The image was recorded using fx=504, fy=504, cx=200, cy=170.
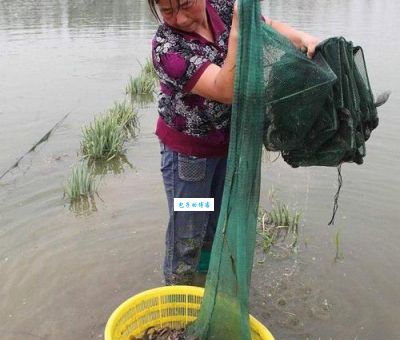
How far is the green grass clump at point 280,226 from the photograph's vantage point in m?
3.63

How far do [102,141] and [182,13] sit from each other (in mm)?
3392

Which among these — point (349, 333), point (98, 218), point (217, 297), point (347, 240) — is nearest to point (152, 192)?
point (98, 218)

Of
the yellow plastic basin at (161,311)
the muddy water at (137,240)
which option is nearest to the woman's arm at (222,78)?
the yellow plastic basin at (161,311)

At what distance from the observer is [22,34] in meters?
12.9

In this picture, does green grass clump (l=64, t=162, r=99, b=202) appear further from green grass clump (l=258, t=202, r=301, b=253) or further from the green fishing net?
the green fishing net

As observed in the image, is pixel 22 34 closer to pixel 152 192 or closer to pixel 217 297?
pixel 152 192

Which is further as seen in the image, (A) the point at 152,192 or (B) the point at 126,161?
(B) the point at 126,161

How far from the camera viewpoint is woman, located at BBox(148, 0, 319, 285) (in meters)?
1.78

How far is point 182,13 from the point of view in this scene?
1862 mm

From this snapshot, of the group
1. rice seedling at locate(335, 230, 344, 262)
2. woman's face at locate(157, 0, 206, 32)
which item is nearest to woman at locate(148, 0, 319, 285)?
woman's face at locate(157, 0, 206, 32)

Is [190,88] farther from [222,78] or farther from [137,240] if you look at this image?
[137,240]

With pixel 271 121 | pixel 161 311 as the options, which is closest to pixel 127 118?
pixel 161 311

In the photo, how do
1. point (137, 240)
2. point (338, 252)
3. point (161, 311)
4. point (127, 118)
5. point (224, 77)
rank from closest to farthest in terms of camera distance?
point (224, 77)
point (161, 311)
point (338, 252)
point (137, 240)
point (127, 118)

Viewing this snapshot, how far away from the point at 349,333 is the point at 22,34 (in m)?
12.3
